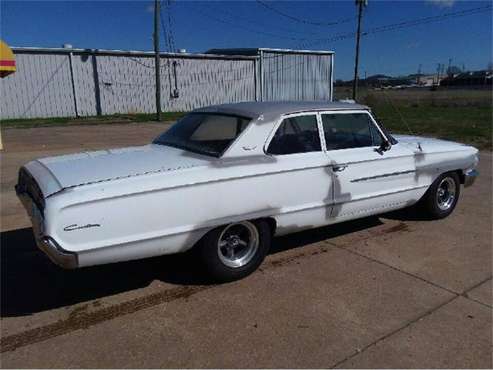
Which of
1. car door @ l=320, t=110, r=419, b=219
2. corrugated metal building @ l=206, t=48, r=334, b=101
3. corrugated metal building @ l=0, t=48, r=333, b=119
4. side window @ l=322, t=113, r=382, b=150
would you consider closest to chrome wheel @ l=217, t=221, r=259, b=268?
car door @ l=320, t=110, r=419, b=219

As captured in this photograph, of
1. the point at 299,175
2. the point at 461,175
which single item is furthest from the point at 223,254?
the point at 461,175

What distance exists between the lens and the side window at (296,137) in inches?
156

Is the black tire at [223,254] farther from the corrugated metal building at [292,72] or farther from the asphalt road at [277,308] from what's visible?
the corrugated metal building at [292,72]

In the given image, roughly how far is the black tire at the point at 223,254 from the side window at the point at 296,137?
2.28 feet

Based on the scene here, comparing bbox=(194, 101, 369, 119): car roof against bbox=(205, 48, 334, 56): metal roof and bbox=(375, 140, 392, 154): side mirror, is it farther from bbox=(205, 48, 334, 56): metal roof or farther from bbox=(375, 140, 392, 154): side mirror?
bbox=(205, 48, 334, 56): metal roof

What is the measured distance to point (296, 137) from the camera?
4.11 meters

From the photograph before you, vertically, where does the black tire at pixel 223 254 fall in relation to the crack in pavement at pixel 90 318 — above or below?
above

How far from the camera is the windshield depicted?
3913 millimetres

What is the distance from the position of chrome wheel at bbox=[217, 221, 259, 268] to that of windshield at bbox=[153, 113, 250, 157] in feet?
2.16

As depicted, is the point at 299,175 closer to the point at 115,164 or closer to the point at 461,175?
the point at 115,164

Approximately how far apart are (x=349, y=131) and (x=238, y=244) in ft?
5.76

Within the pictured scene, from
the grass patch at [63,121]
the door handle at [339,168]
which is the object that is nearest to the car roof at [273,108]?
the door handle at [339,168]

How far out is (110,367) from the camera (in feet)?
8.71

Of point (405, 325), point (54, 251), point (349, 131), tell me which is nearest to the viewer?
point (54, 251)
